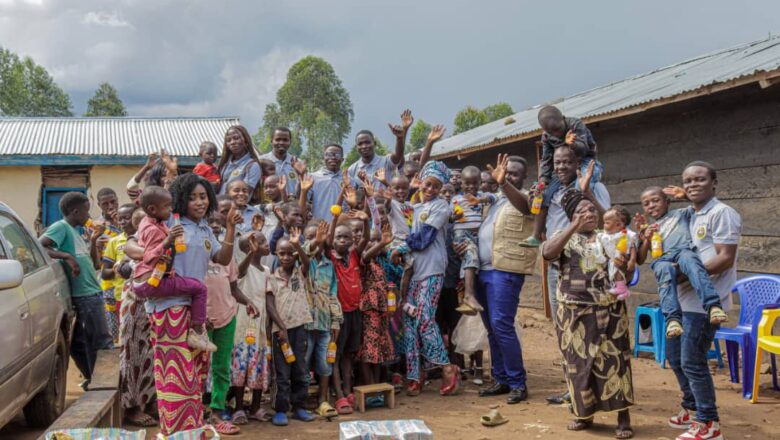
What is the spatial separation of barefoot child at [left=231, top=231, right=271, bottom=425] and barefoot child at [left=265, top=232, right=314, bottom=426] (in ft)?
0.26

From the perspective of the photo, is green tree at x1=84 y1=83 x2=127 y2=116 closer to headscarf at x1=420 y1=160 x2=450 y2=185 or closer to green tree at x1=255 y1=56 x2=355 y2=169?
green tree at x1=255 y1=56 x2=355 y2=169

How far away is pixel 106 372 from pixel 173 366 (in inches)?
31.7

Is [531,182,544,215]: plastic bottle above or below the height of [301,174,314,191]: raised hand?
below

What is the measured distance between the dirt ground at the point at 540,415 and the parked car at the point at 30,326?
0.43 m

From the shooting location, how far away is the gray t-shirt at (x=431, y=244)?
5594 mm

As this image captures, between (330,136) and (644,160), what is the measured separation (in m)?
27.4

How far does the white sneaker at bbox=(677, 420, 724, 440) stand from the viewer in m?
3.98

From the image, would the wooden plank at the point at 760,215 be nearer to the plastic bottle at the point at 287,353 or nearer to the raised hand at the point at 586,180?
the raised hand at the point at 586,180

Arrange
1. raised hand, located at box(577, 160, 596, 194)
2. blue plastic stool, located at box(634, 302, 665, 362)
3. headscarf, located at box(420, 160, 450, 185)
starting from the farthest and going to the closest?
blue plastic stool, located at box(634, 302, 665, 362) < headscarf, located at box(420, 160, 450, 185) < raised hand, located at box(577, 160, 596, 194)

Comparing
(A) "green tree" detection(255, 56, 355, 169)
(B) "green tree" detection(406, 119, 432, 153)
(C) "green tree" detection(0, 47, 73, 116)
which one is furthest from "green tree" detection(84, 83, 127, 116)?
(B) "green tree" detection(406, 119, 432, 153)

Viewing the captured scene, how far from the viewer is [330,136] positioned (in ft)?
112

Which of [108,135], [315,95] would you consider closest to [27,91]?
[315,95]

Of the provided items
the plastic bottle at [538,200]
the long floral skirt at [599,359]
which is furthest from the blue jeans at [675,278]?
the plastic bottle at [538,200]

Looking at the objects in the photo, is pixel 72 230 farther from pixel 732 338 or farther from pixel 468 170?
pixel 732 338
